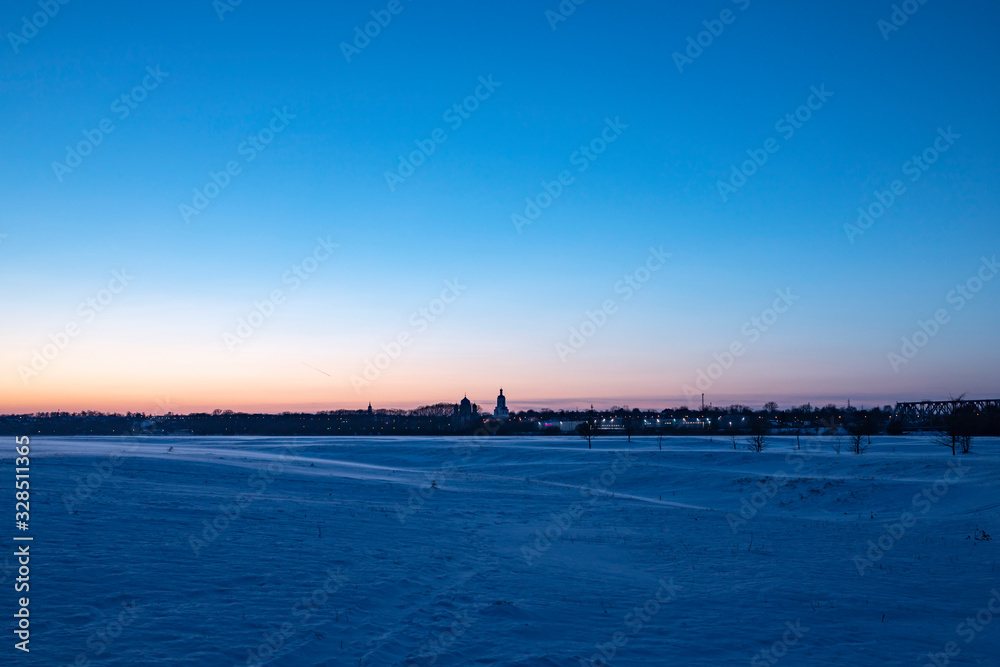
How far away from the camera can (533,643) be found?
988cm

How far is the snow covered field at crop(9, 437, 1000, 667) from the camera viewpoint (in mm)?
9414

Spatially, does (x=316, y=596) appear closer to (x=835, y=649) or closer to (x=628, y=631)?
(x=628, y=631)

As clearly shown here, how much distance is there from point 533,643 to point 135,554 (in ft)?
28.2

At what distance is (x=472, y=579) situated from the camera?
1381cm

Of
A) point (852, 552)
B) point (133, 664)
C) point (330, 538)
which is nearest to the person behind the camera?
point (133, 664)

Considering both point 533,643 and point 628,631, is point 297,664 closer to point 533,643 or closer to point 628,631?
point 533,643

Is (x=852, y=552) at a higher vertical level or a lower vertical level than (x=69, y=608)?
lower

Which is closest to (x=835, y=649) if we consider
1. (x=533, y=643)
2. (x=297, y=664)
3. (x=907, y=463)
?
(x=533, y=643)

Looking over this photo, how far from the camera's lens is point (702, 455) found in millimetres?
53688

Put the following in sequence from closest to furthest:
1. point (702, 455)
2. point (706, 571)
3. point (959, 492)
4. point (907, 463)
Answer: point (706, 571), point (959, 492), point (907, 463), point (702, 455)

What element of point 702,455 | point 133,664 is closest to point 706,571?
point 133,664

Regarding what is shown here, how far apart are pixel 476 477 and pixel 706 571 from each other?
27.5 metres

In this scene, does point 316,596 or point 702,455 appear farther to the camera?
point 702,455

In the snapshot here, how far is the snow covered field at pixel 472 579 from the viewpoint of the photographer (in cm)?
941
